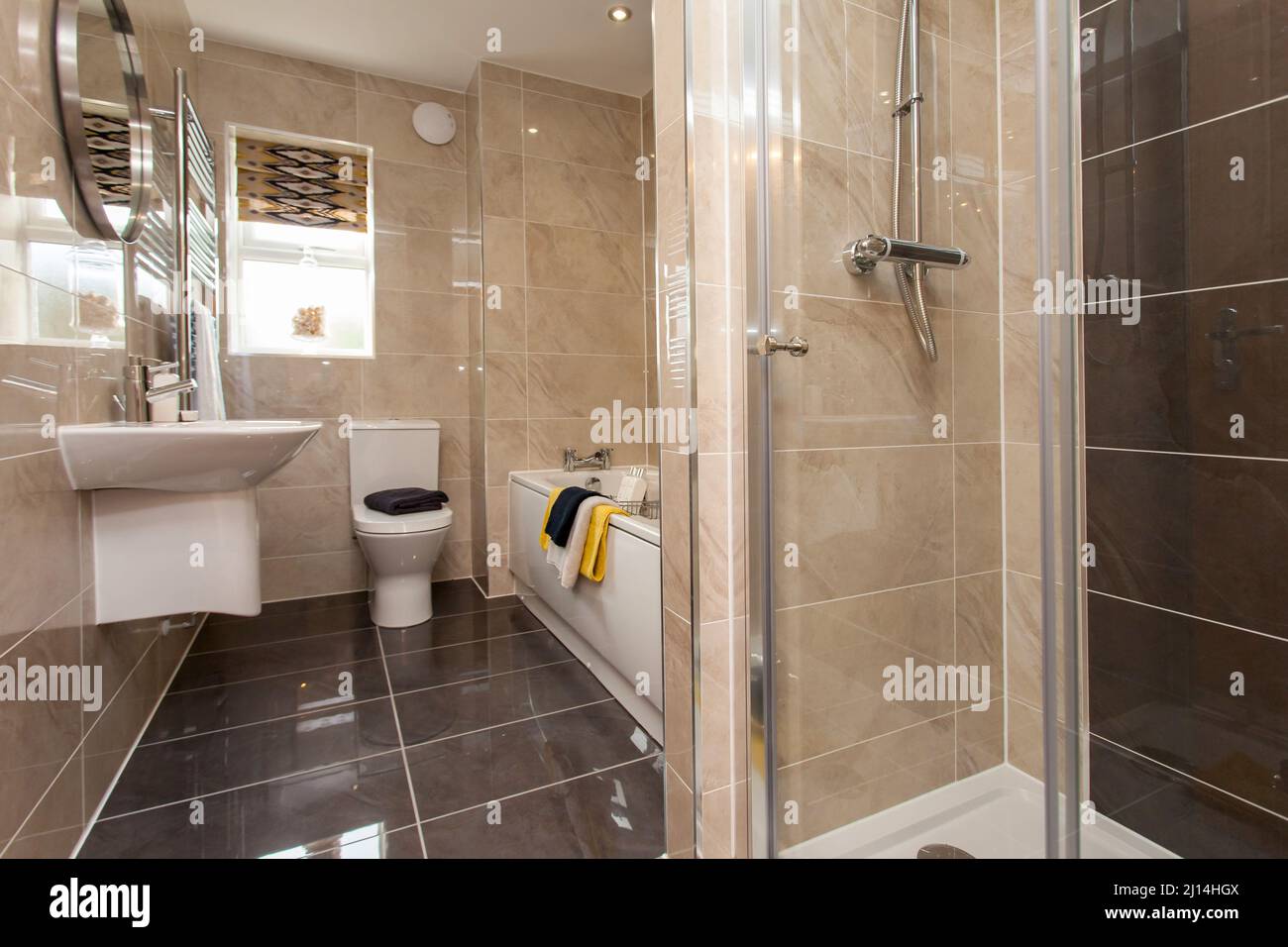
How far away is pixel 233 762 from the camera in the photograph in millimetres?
1708

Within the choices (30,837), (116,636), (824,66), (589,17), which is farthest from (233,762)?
(589,17)

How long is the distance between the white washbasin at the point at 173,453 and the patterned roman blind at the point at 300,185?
6.81 feet

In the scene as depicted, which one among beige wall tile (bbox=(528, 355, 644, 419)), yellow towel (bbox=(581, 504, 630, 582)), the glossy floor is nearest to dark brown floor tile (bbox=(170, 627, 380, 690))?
the glossy floor

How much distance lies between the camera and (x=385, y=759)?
1.73 meters

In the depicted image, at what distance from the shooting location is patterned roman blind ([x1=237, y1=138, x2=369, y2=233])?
121 inches

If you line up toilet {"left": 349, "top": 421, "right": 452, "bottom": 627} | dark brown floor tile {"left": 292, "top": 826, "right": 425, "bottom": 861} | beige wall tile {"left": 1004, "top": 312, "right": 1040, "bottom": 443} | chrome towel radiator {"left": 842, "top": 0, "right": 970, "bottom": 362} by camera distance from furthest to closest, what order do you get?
toilet {"left": 349, "top": 421, "right": 452, "bottom": 627}
dark brown floor tile {"left": 292, "top": 826, "right": 425, "bottom": 861}
chrome towel radiator {"left": 842, "top": 0, "right": 970, "bottom": 362}
beige wall tile {"left": 1004, "top": 312, "right": 1040, "bottom": 443}

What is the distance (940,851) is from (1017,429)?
2.47ft

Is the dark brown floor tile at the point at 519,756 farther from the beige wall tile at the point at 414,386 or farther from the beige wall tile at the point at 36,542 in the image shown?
the beige wall tile at the point at 414,386

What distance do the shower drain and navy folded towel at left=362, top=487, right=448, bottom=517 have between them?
7.78 ft

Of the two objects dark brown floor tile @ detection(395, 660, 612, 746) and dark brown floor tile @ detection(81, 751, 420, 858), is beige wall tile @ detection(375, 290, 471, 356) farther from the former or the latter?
dark brown floor tile @ detection(81, 751, 420, 858)

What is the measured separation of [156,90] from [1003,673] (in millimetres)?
3035

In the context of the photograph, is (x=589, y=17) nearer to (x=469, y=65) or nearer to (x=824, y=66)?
(x=469, y=65)

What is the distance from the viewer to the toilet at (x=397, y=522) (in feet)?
8.90

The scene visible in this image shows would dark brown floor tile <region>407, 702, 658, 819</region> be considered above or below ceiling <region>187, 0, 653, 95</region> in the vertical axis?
below
